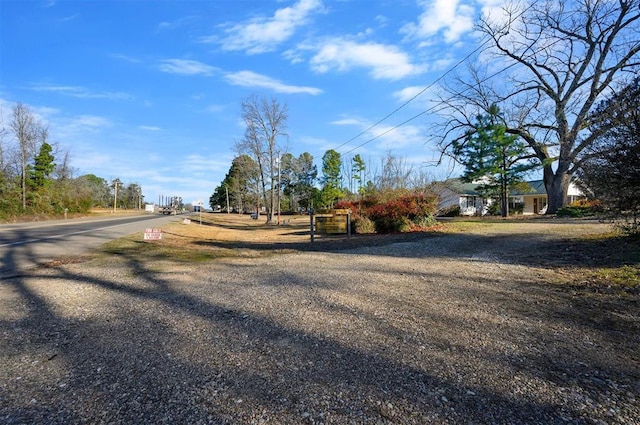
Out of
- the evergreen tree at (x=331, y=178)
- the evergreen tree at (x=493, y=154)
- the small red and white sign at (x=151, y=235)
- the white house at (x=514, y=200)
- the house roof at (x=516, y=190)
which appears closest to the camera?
the small red and white sign at (x=151, y=235)

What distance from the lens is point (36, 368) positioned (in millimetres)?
3004

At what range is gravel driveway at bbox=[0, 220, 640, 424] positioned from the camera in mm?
2342

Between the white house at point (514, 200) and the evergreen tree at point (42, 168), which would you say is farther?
the white house at point (514, 200)

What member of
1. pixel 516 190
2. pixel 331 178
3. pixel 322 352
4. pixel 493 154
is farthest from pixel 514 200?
pixel 322 352

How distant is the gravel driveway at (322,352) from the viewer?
7.68ft

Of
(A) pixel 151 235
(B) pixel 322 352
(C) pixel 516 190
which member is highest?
(C) pixel 516 190

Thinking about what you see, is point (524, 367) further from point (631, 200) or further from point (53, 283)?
point (53, 283)

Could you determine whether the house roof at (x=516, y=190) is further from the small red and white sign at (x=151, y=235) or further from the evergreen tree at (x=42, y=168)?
the evergreen tree at (x=42, y=168)

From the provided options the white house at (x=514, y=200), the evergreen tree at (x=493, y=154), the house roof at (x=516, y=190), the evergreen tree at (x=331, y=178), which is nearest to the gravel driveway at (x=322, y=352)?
the evergreen tree at (x=493, y=154)

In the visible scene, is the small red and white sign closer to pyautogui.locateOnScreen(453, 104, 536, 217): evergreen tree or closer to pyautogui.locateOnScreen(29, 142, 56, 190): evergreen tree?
pyautogui.locateOnScreen(453, 104, 536, 217): evergreen tree

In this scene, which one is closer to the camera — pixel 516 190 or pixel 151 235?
pixel 151 235

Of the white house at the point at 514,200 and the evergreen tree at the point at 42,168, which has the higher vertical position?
the evergreen tree at the point at 42,168

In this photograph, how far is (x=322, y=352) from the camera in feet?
10.5

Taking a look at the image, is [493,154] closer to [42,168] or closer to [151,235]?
[151,235]
